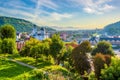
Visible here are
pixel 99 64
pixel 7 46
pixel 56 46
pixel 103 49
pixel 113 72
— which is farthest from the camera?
pixel 7 46

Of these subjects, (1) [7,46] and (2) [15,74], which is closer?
(2) [15,74]

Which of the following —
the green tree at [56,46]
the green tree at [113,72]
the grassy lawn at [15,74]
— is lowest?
the grassy lawn at [15,74]

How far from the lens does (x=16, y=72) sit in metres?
29.6

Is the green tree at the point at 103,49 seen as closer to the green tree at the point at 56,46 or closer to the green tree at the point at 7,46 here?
the green tree at the point at 56,46

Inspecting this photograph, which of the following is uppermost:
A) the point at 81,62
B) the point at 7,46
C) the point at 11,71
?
the point at 7,46

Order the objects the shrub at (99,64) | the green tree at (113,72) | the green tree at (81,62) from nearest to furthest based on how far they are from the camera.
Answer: the green tree at (113,72)
the shrub at (99,64)
the green tree at (81,62)

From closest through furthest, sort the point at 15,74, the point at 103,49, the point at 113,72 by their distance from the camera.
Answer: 1. the point at 113,72
2. the point at 15,74
3. the point at 103,49

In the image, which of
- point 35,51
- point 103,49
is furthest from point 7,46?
point 103,49

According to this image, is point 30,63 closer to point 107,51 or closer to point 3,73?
point 3,73

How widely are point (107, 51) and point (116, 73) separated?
25.0m

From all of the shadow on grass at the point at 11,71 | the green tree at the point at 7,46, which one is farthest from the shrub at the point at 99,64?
the green tree at the point at 7,46

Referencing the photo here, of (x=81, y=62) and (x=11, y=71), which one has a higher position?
(x=81, y=62)

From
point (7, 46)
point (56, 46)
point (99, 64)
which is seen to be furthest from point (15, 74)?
point (7, 46)

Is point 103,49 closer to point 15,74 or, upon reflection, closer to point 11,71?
point 11,71
